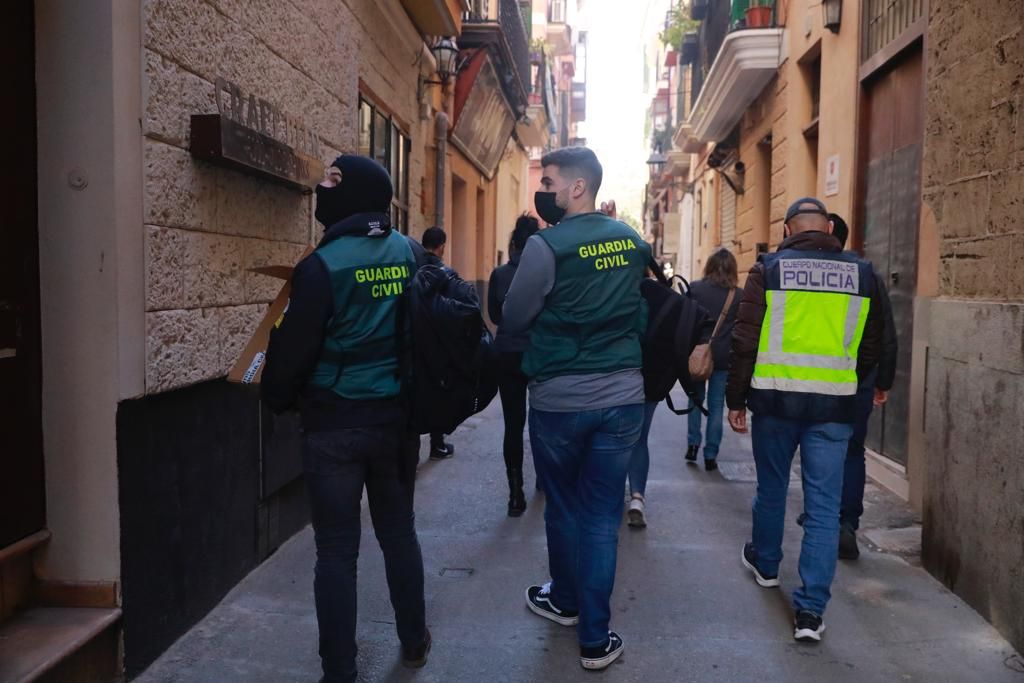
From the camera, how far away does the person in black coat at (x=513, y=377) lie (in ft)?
18.0

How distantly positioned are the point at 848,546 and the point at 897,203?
10.6ft

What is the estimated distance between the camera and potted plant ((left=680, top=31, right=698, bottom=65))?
1831 centimetres

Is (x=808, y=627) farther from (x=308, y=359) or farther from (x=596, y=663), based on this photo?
(x=308, y=359)

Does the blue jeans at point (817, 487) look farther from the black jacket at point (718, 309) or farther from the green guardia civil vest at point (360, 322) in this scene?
the black jacket at point (718, 309)

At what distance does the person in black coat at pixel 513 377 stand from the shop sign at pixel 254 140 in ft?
4.07

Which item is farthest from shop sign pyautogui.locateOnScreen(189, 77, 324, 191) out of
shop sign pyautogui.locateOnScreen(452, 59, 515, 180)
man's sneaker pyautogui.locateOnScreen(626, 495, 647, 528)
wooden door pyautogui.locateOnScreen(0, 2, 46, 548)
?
shop sign pyautogui.locateOnScreen(452, 59, 515, 180)

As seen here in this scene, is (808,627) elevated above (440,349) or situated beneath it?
situated beneath

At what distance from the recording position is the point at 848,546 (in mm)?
4980

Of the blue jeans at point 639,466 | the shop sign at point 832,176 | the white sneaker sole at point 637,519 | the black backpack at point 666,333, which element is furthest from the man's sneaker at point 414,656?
the shop sign at point 832,176

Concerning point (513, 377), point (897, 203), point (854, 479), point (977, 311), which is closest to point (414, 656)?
point (513, 377)

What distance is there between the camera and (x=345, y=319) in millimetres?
3100

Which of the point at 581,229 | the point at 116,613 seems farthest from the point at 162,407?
the point at 581,229

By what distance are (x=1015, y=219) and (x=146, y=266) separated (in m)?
3.60

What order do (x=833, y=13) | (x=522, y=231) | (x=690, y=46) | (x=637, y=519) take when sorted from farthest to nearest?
(x=690, y=46) → (x=833, y=13) → (x=637, y=519) → (x=522, y=231)
